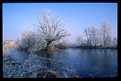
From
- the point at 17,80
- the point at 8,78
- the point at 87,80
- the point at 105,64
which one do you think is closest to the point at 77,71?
the point at 87,80

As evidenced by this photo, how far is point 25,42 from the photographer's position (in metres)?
2.48

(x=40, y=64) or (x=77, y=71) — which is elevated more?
(x=40, y=64)

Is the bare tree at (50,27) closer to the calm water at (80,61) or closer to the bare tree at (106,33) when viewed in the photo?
the calm water at (80,61)

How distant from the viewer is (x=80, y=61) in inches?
93.0

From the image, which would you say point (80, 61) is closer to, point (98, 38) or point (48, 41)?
point (98, 38)

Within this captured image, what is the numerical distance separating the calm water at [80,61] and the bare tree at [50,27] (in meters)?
0.41

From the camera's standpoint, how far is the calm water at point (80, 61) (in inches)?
89.3

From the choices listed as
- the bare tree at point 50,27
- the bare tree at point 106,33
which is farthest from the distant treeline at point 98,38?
the bare tree at point 50,27

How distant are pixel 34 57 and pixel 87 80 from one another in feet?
4.23

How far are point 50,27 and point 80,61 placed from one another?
3.42 feet

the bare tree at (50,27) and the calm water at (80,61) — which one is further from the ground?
the bare tree at (50,27)

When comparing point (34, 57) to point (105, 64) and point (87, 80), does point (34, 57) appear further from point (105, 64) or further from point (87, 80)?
point (105, 64)

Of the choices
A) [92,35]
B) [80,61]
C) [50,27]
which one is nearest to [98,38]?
[92,35]

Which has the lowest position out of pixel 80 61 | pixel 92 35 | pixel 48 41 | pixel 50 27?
pixel 80 61
